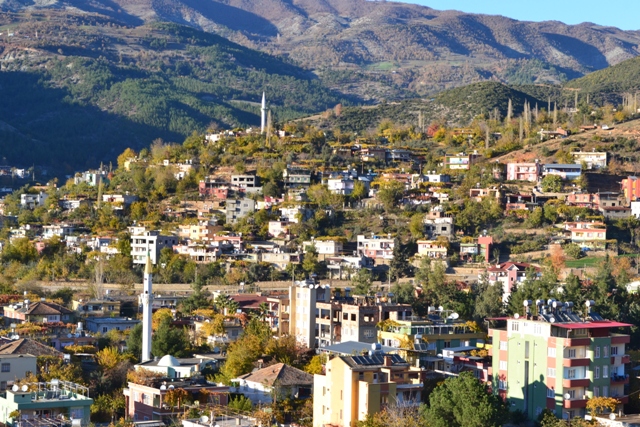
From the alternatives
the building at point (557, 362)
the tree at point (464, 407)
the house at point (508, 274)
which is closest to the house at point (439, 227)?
the house at point (508, 274)

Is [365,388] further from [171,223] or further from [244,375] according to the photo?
[171,223]

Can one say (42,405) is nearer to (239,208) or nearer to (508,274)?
(508,274)

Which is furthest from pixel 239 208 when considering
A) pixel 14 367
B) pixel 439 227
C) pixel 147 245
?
pixel 14 367

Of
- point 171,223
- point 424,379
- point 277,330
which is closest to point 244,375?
point 424,379

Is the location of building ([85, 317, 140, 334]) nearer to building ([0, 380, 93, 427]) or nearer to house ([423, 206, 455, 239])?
building ([0, 380, 93, 427])

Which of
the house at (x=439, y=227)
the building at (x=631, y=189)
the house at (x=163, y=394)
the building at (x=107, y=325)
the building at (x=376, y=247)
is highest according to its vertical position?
the building at (x=631, y=189)

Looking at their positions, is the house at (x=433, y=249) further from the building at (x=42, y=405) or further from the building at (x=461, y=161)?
the building at (x=42, y=405)

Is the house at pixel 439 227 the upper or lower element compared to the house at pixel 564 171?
lower
